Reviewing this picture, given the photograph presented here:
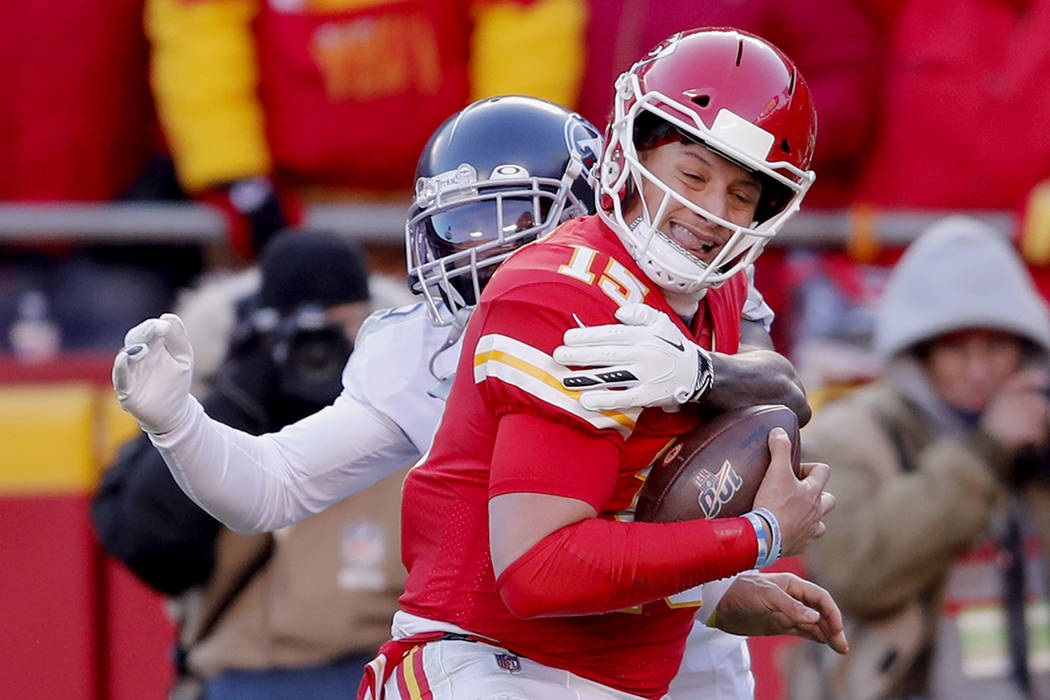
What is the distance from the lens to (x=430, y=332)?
324 centimetres

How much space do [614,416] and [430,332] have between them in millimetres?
763

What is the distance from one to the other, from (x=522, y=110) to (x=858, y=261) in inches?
94.9

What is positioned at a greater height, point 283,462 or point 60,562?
point 283,462

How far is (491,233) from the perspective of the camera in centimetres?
→ 313

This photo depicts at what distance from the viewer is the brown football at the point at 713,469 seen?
2.64 m

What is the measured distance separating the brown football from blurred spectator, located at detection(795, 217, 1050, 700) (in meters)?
1.77

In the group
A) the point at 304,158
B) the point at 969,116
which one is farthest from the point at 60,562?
the point at 969,116

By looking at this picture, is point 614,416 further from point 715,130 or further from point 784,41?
point 784,41

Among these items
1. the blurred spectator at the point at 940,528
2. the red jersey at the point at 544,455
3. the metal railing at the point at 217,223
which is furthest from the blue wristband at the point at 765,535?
the metal railing at the point at 217,223

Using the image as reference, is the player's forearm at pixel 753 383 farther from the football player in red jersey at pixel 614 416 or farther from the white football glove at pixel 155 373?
the white football glove at pixel 155 373

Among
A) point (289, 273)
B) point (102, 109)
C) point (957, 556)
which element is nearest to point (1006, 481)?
point (957, 556)

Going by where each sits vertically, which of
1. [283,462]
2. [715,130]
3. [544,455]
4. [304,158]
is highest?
[715,130]

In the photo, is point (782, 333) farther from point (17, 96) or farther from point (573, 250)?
point (573, 250)

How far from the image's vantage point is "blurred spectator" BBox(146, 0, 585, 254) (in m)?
5.33
